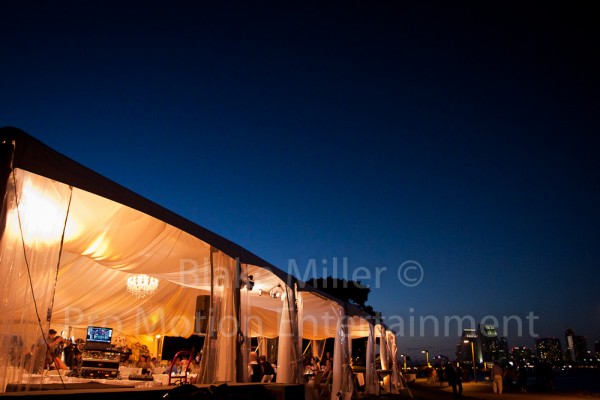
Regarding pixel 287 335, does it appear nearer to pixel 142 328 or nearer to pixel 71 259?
pixel 71 259

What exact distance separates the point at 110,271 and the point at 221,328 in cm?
449

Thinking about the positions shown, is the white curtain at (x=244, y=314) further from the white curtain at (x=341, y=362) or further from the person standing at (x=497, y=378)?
the person standing at (x=497, y=378)

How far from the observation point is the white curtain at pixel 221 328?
5.84 m

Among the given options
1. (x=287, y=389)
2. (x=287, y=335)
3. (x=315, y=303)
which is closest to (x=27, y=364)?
(x=287, y=389)

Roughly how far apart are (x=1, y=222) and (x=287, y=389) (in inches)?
122

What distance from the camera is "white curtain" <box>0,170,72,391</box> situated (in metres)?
3.37

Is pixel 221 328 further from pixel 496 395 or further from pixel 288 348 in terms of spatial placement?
pixel 496 395

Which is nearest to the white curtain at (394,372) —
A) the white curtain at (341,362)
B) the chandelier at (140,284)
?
the white curtain at (341,362)

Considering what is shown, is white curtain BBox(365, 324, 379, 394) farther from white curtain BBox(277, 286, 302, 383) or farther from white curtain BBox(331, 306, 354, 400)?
white curtain BBox(277, 286, 302, 383)

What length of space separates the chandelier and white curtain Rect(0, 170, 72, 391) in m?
5.34

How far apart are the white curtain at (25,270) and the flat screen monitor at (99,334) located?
8.78 meters

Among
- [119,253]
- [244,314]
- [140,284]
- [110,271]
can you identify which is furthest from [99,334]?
[244,314]

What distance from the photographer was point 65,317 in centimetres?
1128

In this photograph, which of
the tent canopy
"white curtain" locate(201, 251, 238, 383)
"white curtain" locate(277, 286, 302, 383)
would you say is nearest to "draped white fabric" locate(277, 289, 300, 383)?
"white curtain" locate(277, 286, 302, 383)
